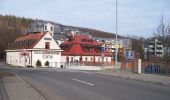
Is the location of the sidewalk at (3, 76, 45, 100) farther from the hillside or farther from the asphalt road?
the hillside

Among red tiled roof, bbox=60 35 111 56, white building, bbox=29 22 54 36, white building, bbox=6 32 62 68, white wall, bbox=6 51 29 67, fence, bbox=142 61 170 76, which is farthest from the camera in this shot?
white building, bbox=29 22 54 36

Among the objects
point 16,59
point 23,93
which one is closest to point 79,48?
point 16,59

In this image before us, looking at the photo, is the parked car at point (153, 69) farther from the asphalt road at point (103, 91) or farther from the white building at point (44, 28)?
the white building at point (44, 28)

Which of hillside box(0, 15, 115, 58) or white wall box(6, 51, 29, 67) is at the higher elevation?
hillside box(0, 15, 115, 58)

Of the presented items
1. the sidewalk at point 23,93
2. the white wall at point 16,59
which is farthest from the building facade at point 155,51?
the sidewalk at point 23,93

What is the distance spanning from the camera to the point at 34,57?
77.3 meters

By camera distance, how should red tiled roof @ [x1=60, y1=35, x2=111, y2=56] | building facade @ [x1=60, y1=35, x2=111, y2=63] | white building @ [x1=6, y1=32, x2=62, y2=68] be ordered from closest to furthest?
white building @ [x1=6, y1=32, x2=62, y2=68]
building facade @ [x1=60, y1=35, x2=111, y2=63]
red tiled roof @ [x1=60, y1=35, x2=111, y2=56]

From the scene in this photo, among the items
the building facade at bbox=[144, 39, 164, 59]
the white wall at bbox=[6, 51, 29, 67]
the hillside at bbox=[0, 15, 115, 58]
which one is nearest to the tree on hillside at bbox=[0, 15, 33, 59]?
the hillside at bbox=[0, 15, 115, 58]

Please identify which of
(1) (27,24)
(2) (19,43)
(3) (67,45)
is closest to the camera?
(2) (19,43)

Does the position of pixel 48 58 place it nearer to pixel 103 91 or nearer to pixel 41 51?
pixel 41 51

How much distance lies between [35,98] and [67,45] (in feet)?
270

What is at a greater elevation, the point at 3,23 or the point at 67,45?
the point at 3,23

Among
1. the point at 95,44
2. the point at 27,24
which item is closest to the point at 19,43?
the point at 95,44

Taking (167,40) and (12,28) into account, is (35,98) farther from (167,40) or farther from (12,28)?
(12,28)
